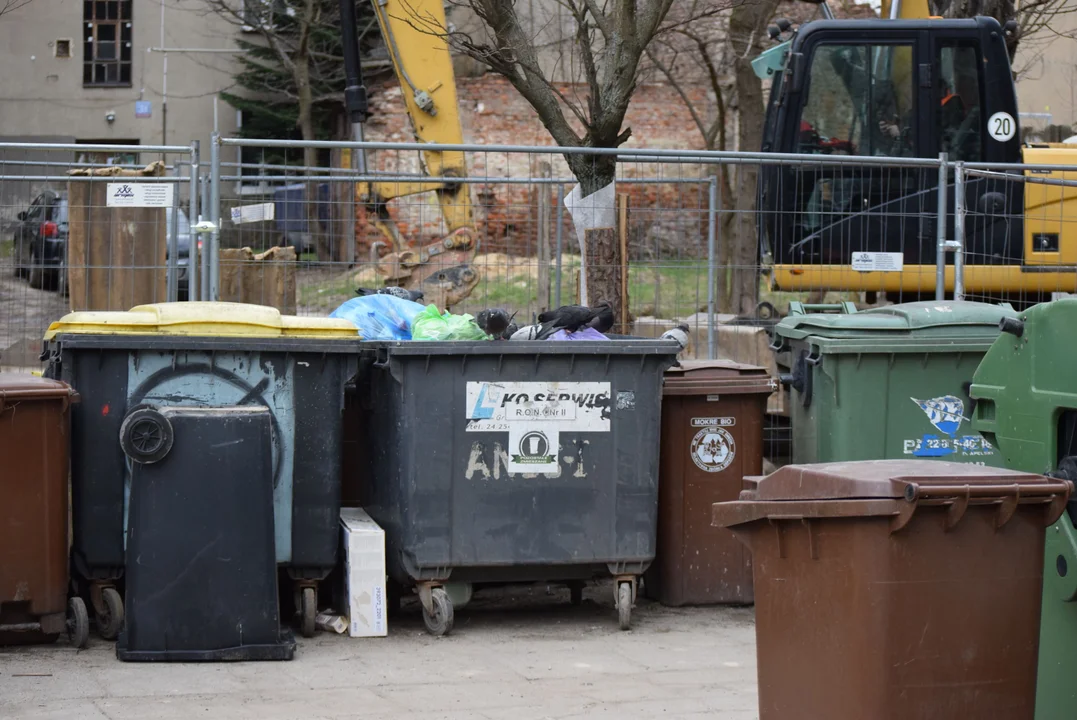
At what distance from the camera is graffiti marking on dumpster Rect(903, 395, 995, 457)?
7.09 metres

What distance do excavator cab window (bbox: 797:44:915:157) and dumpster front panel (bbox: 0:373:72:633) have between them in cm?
658

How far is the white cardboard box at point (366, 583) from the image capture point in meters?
6.35

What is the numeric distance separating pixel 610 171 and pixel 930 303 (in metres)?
2.16

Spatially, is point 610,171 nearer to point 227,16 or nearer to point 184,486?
point 184,486

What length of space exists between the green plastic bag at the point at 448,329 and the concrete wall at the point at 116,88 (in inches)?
1064

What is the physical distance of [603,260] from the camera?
8.49 metres

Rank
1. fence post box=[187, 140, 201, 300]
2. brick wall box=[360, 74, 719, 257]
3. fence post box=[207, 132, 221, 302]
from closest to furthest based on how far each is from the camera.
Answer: fence post box=[207, 132, 221, 302] < fence post box=[187, 140, 201, 300] < brick wall box=[360, 74, 719, 257]

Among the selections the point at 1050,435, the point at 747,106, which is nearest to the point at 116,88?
the point at 747,106

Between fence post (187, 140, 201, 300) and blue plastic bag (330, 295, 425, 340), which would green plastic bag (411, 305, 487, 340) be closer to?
blue plastic bag (330, 295, 425, 340)

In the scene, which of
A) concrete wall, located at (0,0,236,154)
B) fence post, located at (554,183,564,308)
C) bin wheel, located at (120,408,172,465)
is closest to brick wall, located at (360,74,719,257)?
fence post, located at (554,183,564,308)

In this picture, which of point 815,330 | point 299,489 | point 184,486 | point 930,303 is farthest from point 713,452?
point 184,486

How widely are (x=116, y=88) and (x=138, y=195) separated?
2683 cm

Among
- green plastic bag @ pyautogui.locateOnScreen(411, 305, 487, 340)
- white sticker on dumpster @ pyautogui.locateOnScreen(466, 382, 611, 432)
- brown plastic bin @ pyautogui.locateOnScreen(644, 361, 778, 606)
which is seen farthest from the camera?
brown plastic bin @ pyautogui.locateOnScreen(644, 361, 778, 606)

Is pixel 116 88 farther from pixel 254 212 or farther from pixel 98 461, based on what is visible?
pixel 98 461
